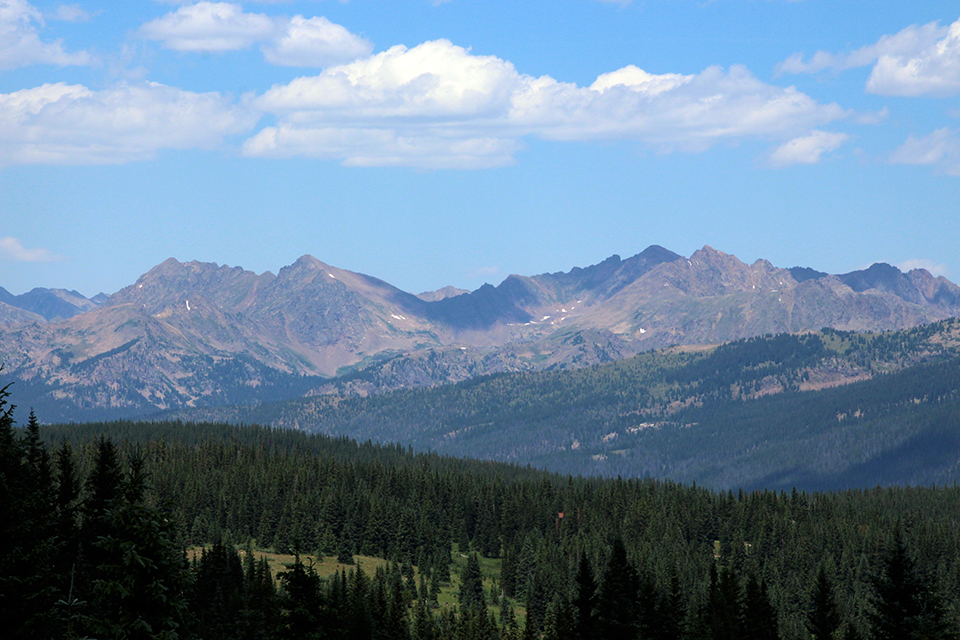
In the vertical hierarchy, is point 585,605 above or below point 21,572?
below

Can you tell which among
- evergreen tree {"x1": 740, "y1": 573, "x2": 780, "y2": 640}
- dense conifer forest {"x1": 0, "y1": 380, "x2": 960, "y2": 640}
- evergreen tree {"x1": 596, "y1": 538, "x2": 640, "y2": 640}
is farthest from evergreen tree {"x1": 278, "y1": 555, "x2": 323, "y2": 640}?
evergreen tree {"x1": 740, "y1": 573, "x2": 780, "y2": 640}

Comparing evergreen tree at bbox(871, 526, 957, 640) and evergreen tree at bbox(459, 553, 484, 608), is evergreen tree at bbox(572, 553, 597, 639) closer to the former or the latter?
evergreen tree at bbox(871, 526, 957, 640)

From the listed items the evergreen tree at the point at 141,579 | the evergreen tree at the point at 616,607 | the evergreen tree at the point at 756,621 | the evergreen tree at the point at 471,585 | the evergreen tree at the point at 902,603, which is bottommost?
the evergreen tree at the point at 471,585

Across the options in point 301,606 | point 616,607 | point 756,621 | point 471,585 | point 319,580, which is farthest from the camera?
point 471,585

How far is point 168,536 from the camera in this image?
3984cm

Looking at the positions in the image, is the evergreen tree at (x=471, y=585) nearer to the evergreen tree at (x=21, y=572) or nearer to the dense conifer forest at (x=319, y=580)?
the dense conifer forest at (x=319, y=580)

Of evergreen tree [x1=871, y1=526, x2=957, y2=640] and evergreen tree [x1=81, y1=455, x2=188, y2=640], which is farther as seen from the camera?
evergreen tree [x1=871, y1=526, x2=957, y2=640]

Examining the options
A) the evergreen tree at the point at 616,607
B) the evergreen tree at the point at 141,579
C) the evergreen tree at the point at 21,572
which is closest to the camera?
the evergreen tree at the point at 141,579

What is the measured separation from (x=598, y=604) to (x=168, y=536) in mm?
37081

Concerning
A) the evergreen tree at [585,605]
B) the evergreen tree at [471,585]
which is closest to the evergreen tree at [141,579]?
the evergreen tree at [585,605]

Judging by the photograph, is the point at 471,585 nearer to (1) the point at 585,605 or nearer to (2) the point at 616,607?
(2) the point at 616,607

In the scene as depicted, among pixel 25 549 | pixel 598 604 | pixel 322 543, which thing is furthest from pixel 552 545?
pixel 25 549

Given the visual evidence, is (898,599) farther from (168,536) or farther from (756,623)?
(168,536)

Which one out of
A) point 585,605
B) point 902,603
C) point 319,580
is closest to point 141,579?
point 319,580
